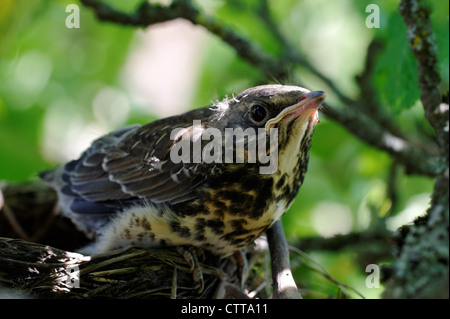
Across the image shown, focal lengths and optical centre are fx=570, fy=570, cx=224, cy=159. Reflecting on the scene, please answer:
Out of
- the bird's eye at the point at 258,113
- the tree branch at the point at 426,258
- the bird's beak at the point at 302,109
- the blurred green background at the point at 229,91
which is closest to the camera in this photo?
the tree branch at the point at 426,258

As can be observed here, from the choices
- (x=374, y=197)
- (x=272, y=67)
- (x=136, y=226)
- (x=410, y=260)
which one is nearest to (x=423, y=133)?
(x=374, y=197)

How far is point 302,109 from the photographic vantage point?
1887 millimetres

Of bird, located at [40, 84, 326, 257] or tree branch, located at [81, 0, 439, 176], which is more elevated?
tree branch, located at [81, 0, 439, 176]

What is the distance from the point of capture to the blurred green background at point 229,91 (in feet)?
10.8

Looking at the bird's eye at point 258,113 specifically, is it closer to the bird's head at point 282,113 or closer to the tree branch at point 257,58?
the bird's head at point 282,113

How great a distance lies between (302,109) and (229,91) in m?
1.29

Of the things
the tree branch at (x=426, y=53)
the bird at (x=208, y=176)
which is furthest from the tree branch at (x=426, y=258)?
the bird at (x=208, y=176)

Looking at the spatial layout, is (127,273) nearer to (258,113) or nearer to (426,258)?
(258,113)

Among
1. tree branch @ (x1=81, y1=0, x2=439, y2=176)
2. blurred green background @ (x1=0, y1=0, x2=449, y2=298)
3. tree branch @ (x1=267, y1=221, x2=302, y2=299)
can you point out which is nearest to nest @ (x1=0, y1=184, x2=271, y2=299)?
tree branch @ (x1=267, y1=221, x2=302, y2=299)

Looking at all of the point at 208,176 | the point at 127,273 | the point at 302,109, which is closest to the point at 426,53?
the point at 302,109

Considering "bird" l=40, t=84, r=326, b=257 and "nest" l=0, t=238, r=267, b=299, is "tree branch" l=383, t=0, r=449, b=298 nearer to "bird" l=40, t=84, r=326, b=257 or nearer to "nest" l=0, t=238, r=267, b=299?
"bird" l=40, t=84, r=326, b=257

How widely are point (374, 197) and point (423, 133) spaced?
501 mm

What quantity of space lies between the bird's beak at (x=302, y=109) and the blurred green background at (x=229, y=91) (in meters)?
1.17

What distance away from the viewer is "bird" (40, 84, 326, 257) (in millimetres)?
2004
